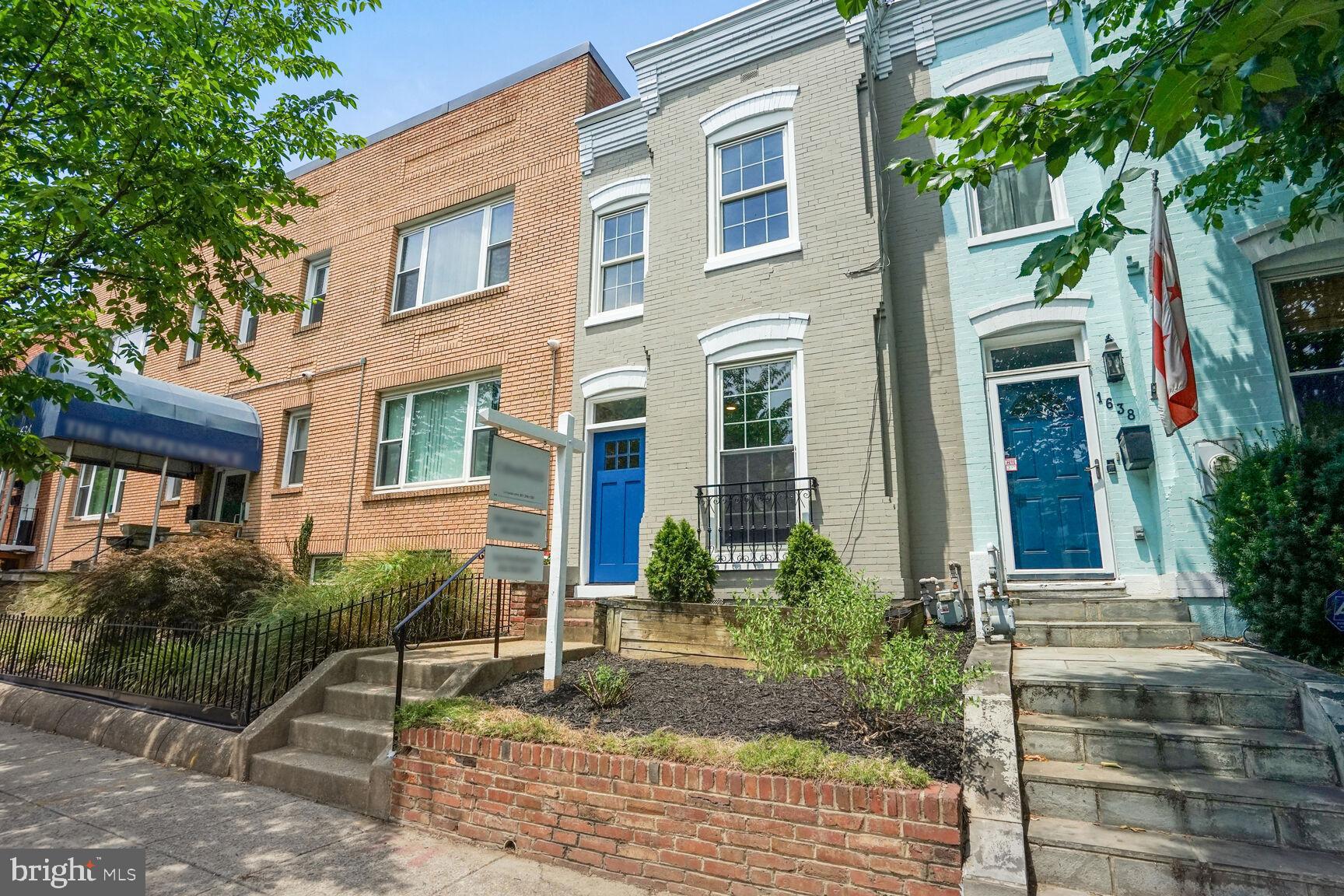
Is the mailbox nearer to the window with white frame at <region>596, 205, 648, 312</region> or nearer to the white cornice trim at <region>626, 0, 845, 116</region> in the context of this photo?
the white cornice trim at <region>626, 0, 845, 116</region>

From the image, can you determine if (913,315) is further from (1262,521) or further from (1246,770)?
(1246,770)

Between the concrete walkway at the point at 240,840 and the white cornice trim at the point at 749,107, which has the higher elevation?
the white cornice trim at the point at 749,107

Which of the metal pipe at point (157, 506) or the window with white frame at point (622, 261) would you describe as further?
the metal pipe at point (157, 506)

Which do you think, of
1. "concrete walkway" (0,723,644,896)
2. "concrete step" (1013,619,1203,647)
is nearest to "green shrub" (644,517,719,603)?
"concrete step" (1013,619,1203,647)

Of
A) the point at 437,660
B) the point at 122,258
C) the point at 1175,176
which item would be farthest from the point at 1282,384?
the point at 122,258

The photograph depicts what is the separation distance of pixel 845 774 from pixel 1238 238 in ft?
20.6

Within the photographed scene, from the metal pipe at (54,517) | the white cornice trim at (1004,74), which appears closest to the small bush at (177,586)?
the metal pipe at (54,517)

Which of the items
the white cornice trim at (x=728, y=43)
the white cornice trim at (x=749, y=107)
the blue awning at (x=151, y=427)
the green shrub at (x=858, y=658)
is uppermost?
the white cornice trim at (x=728, y=43)

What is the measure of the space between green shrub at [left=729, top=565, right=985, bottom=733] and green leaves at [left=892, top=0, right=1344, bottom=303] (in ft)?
7.46

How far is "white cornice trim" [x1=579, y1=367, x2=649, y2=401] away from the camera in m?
9.10

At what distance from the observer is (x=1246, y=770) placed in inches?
142

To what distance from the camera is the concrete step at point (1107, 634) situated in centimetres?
554

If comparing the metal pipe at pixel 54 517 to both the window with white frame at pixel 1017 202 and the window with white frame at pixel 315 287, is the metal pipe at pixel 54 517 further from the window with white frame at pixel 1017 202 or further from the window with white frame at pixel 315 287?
the window with white frame at pixel 1017 202

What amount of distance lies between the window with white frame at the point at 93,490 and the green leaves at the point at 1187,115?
19.1 m
